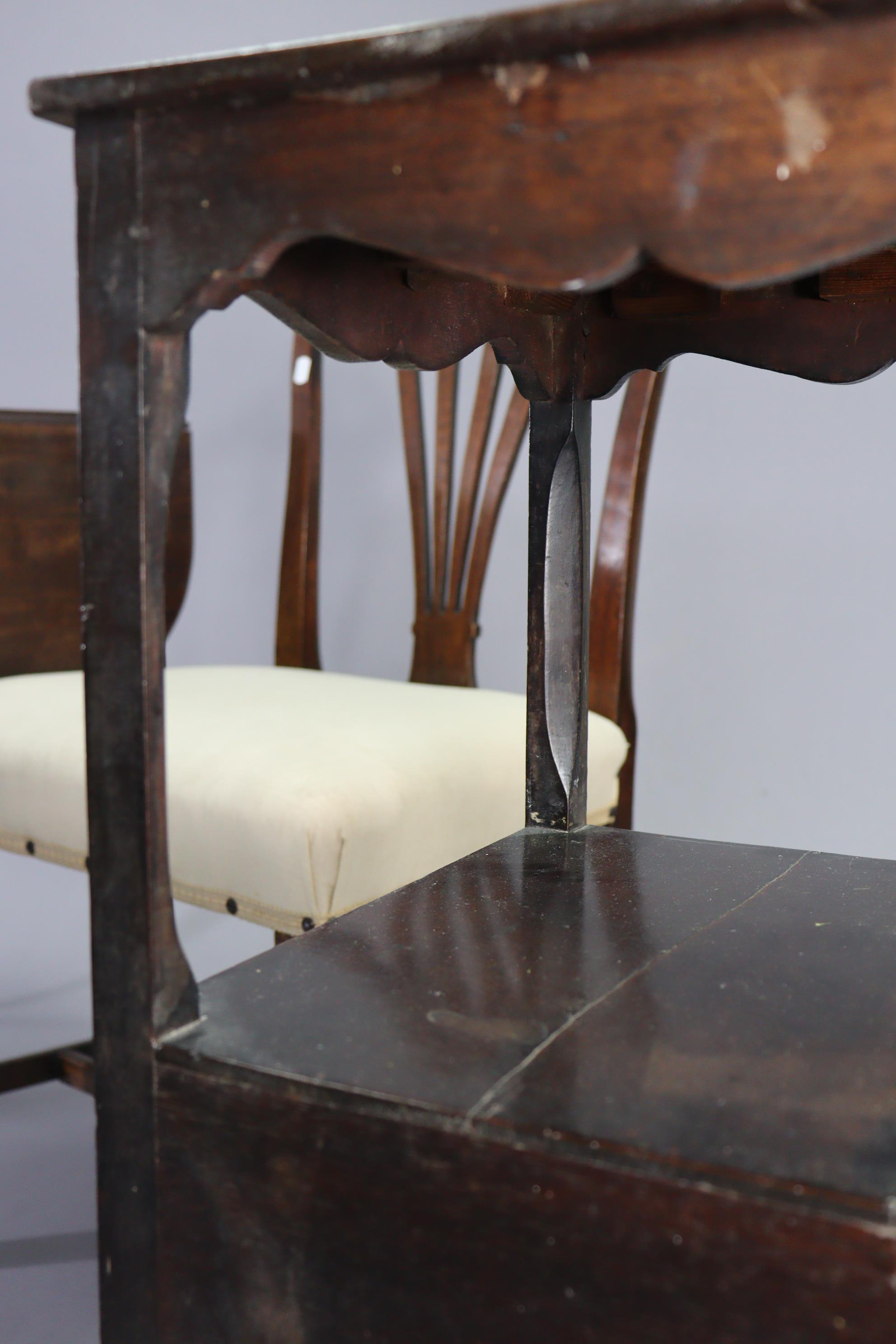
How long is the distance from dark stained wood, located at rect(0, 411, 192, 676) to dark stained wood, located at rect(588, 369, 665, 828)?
1.83 ft

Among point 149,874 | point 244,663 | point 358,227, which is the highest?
point 358,227

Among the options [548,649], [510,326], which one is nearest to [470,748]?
[548,649]

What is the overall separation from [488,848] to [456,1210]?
0.53m

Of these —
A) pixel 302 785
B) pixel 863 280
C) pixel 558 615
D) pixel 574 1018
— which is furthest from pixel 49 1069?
pixel 863 280

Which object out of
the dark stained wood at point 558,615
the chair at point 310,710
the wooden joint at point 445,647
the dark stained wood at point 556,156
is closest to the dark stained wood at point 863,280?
the dark stained wood at point 558,615

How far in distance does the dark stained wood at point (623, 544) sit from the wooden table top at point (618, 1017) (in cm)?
52

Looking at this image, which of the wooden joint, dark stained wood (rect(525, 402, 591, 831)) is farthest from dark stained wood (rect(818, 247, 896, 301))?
Answer: the wooden joint

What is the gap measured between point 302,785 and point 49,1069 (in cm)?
67

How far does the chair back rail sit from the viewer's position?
5.41 feet

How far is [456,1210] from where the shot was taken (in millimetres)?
691

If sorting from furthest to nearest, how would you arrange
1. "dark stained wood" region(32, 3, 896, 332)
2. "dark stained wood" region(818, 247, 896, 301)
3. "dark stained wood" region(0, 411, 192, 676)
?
1. "dark stained wood" region(0, 411, 192, 676)
2. "dark stained wood" region(818, 247, 896, 301)
3. "dark stained wood" region(32, 3, 896, 332)

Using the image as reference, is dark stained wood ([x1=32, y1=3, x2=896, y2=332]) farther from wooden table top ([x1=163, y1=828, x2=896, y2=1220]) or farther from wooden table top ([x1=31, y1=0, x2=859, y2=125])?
wooden table top ([x1=163, y1=828, x2=896, y2=1220])

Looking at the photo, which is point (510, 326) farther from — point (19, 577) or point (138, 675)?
point (19, 577)

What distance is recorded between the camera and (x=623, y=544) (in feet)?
5.43
